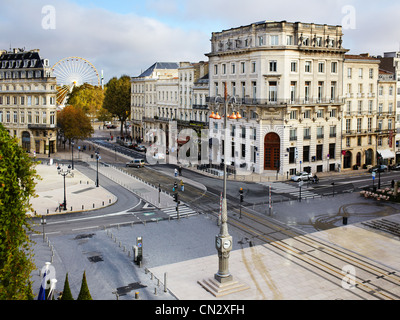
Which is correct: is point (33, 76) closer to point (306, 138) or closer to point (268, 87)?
point (268, 87)

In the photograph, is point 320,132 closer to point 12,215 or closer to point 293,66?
point 293,66

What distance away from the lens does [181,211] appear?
43438 millimetres

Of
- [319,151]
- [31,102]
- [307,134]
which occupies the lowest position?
[319,151]

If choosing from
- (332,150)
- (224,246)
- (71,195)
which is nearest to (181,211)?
(71,195)

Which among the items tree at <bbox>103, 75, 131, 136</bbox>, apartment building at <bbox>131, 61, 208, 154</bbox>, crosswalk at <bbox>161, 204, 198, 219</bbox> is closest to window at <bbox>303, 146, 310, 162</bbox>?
apartment building at <bbox>131, 61, 208, 154</bbox>

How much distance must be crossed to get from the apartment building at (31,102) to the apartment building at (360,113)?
51112mm

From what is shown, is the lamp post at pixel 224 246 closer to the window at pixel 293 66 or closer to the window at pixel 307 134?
the window at pixel 293 66

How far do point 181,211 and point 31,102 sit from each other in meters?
51.2

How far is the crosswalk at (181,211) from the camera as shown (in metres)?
42.1

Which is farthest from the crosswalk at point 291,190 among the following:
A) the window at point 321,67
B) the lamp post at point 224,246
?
the lamp post at point 224,246

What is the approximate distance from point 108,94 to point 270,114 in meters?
60.4

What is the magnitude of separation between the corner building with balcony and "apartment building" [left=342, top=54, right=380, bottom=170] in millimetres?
1741

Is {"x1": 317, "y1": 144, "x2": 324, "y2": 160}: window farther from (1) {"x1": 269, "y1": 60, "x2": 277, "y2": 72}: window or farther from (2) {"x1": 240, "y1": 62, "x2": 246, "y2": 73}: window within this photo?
(2) {"x1": 240, "y1": 62, "x2": 246, "y2": 73}: window
